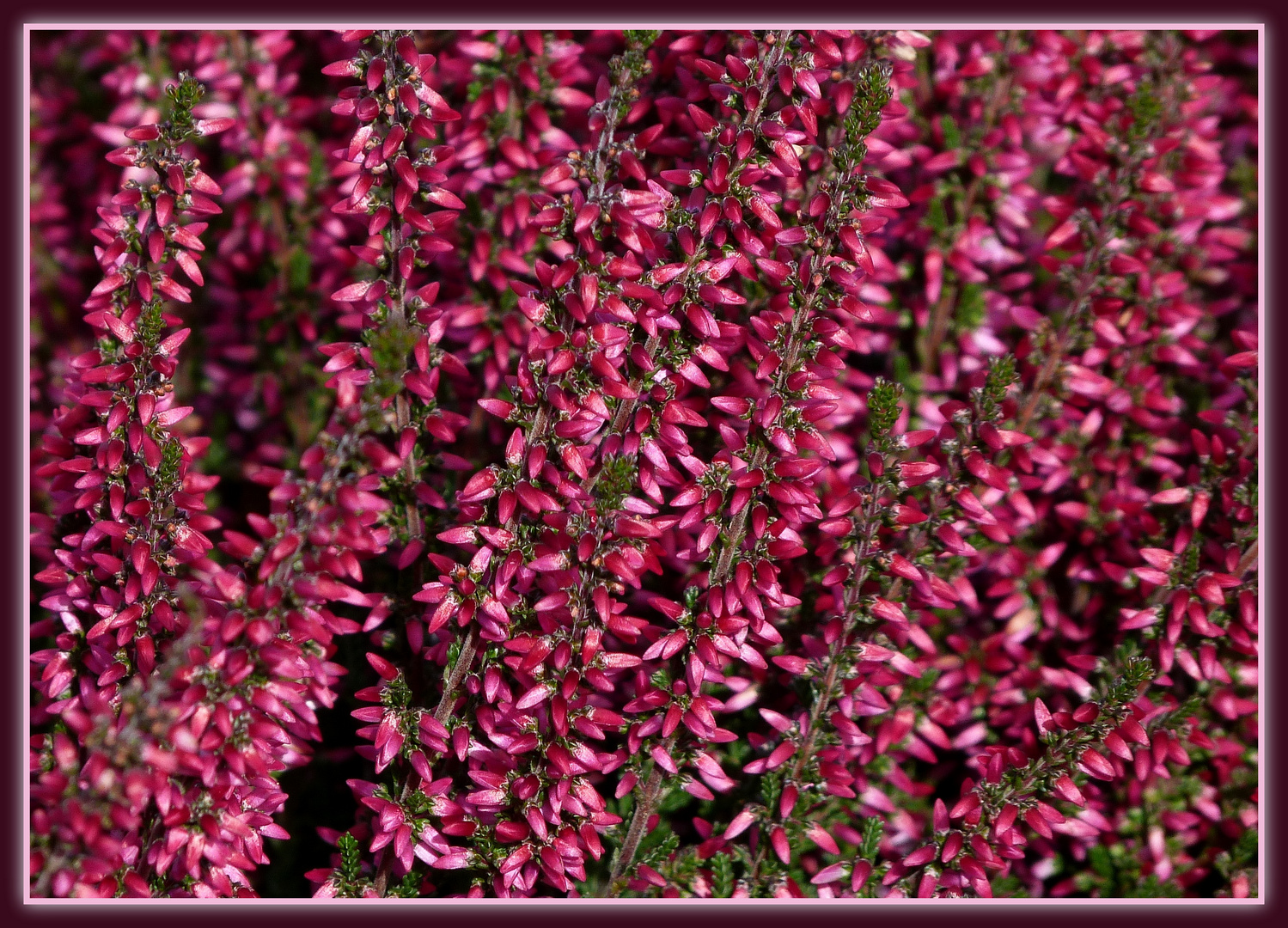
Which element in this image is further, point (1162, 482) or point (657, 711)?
point (1162, 482)

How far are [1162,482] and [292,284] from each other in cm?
189

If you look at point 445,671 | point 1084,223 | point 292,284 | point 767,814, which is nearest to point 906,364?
point 1084,223

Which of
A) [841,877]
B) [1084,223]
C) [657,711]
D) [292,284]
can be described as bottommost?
[841,877]

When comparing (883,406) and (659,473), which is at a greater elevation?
(883,406)

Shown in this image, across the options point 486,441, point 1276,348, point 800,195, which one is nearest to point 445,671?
point 486,441

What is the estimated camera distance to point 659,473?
1666 millimetres

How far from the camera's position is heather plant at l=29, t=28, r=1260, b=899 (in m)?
1.61

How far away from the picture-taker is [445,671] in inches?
67.1

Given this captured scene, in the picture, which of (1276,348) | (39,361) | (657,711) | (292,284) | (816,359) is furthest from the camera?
(39,361)

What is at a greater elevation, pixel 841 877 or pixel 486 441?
pixel 486 441

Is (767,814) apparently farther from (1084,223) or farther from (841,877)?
(1084,223)

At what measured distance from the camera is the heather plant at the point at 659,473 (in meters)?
1.61

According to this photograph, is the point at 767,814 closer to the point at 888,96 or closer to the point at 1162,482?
the point at 1162,482

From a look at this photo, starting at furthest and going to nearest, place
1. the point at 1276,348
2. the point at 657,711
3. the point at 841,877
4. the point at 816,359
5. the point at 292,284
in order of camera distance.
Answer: the point at 292,284 → the point at 1276,348 → the point at 841,877 → the point at 657,711 → the point at 816,359
